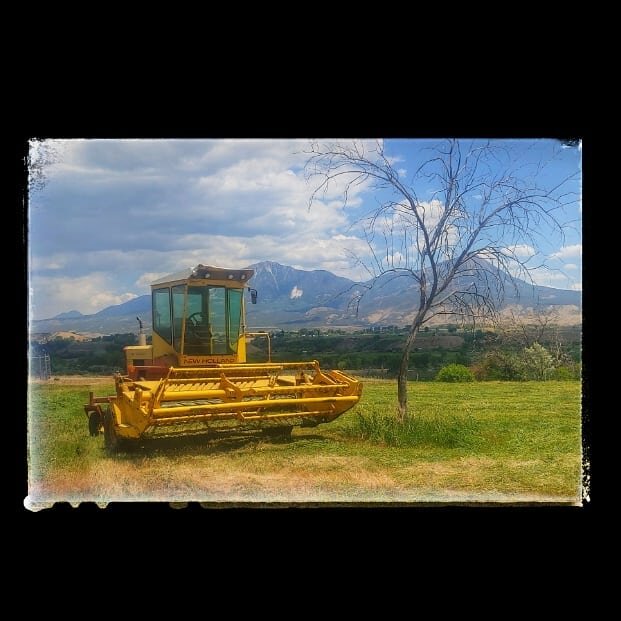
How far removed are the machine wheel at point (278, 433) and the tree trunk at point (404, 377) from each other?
3.63 feet

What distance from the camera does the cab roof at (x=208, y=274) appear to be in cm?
577

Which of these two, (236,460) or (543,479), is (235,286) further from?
(543,479)

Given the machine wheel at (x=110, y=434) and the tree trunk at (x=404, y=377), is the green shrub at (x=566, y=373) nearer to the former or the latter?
the tree trunk at (x=404, y=377)

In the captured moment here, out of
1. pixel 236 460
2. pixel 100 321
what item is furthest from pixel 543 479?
pixel 100 321

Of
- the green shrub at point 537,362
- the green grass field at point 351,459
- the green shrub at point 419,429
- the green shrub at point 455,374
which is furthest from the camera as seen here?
the green shrub at point 455,374

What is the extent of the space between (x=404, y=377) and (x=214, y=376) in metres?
1.89

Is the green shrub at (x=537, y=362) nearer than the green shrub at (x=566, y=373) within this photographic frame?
No

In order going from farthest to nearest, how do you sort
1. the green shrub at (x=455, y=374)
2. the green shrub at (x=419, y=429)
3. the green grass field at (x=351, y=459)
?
the green shrub at (x=455, y=374), the green shrub at (x=419, y=429), the green grass field at (x=351, y=459)

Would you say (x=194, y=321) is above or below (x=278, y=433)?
above

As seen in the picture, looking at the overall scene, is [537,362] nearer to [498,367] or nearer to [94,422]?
[498,367]

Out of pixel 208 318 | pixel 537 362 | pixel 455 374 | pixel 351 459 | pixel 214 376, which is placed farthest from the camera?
pixel 455 374

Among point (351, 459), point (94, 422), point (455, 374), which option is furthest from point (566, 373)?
point (94, 422)

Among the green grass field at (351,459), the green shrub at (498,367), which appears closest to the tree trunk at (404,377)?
the green grass field at (351,459)

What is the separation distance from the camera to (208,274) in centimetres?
581
